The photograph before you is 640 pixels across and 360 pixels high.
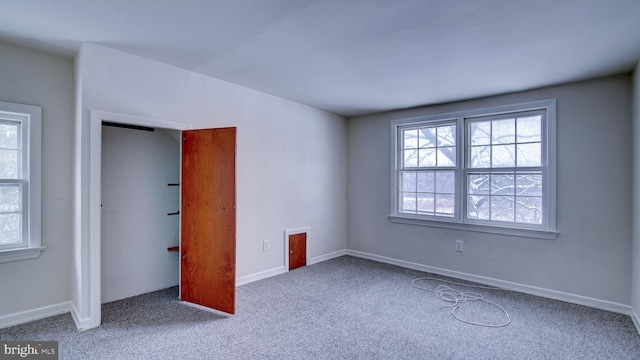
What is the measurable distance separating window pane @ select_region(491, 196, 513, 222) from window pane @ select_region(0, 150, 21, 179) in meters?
4.88

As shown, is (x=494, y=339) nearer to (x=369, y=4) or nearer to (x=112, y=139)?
(x=369, y=4)

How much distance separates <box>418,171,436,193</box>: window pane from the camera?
434 cm

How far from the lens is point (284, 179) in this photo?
4.21 m

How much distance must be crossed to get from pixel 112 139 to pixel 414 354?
132 inches

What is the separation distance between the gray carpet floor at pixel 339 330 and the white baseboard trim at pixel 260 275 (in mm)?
A: 197

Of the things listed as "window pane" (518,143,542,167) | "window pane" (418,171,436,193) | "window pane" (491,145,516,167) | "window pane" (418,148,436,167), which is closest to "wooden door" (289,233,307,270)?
"window pane" (418,171,436,193)

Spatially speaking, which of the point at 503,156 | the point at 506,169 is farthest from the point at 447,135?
the point at 506,169

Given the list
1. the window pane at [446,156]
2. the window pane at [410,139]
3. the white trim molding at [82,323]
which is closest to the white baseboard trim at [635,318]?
the window pane at [446,156]

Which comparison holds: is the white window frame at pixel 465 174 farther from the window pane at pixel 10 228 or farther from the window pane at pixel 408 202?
the window pane at pixel 10 228

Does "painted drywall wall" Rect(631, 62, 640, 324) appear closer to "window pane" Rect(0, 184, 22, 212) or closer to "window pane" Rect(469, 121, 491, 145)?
"window pane" Rect(469, 121, 491, 145)

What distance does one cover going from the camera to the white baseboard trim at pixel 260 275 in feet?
11.9

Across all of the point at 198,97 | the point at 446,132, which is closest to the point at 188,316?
the point at 198,97

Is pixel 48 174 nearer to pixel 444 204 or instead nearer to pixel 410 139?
pixel 410 139

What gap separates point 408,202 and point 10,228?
4.41 meters
